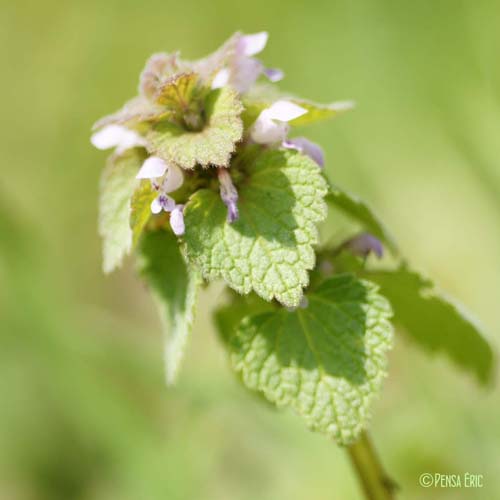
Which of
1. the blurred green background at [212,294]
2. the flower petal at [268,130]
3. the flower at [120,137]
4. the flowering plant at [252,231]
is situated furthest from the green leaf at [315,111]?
the blurred green background at [212,294]

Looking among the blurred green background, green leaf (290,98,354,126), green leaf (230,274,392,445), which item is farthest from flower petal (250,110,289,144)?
the blurred green background

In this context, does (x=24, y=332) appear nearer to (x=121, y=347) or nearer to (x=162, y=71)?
(x=121, y=347)

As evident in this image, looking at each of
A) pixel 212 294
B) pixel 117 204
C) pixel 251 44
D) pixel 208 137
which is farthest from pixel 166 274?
pixel 212 294

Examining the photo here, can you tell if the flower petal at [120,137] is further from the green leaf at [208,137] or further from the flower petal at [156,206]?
the flower petal at [156,206]

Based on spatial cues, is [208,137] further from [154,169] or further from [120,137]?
[120,137]

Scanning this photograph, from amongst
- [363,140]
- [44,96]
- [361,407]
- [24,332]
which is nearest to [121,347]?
[24,332]

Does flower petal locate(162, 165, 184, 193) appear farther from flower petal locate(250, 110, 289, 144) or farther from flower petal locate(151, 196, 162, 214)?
flower petal locate(250, 110, 289, 144)
